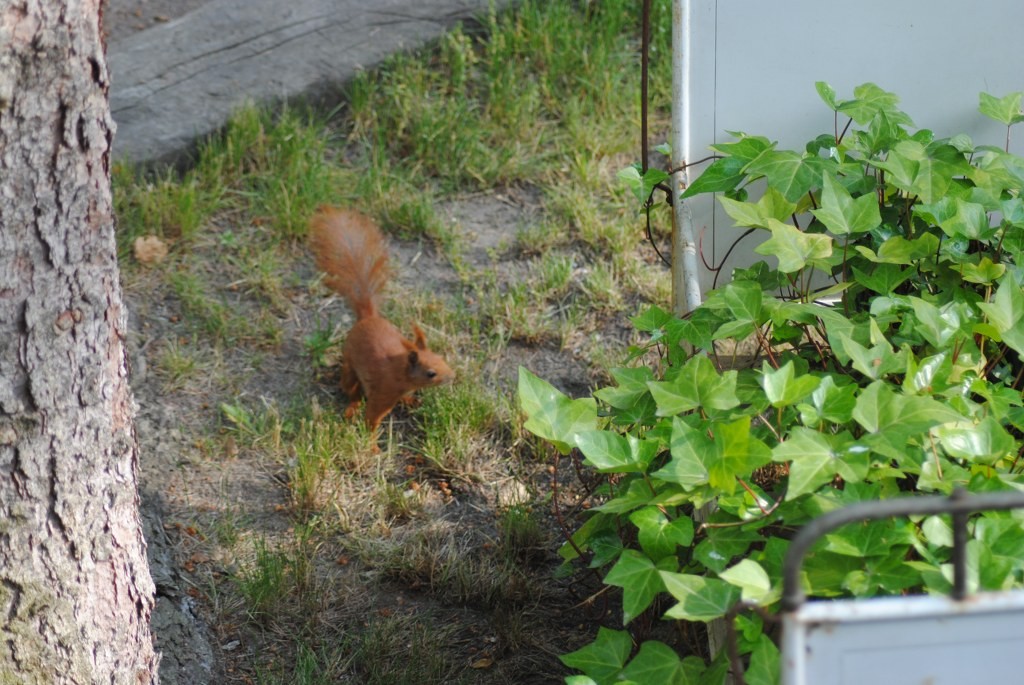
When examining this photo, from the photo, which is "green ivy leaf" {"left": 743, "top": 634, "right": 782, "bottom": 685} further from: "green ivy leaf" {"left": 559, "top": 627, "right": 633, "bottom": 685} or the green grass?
the green grass

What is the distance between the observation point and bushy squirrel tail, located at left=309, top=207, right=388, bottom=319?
3.39 m

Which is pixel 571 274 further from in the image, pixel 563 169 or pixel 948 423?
pixel 948 423

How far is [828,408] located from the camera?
161 cm

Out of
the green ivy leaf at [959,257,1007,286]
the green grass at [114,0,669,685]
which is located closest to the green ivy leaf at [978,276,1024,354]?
the green ivy leaf at [959,257,1007,286]

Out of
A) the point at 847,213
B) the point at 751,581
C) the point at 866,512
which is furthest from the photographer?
the point at 847,213

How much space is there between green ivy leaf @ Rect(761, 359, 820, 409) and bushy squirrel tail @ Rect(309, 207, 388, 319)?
1976 millimetres

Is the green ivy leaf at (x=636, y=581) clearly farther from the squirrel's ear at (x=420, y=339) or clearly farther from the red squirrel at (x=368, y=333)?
the squirrel's ear at (x=420, y=339)

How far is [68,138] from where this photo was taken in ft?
5.40

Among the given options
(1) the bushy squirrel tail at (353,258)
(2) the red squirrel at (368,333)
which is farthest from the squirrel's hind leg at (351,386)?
(1) the bushy squirrel tail at (353,258)

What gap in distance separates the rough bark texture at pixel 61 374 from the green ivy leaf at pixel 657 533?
89 cm

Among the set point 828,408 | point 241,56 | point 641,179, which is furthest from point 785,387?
point 241,56

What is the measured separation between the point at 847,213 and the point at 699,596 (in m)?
0.83

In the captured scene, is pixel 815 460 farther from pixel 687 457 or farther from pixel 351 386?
pixel 351 386

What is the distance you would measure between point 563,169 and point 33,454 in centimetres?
271
